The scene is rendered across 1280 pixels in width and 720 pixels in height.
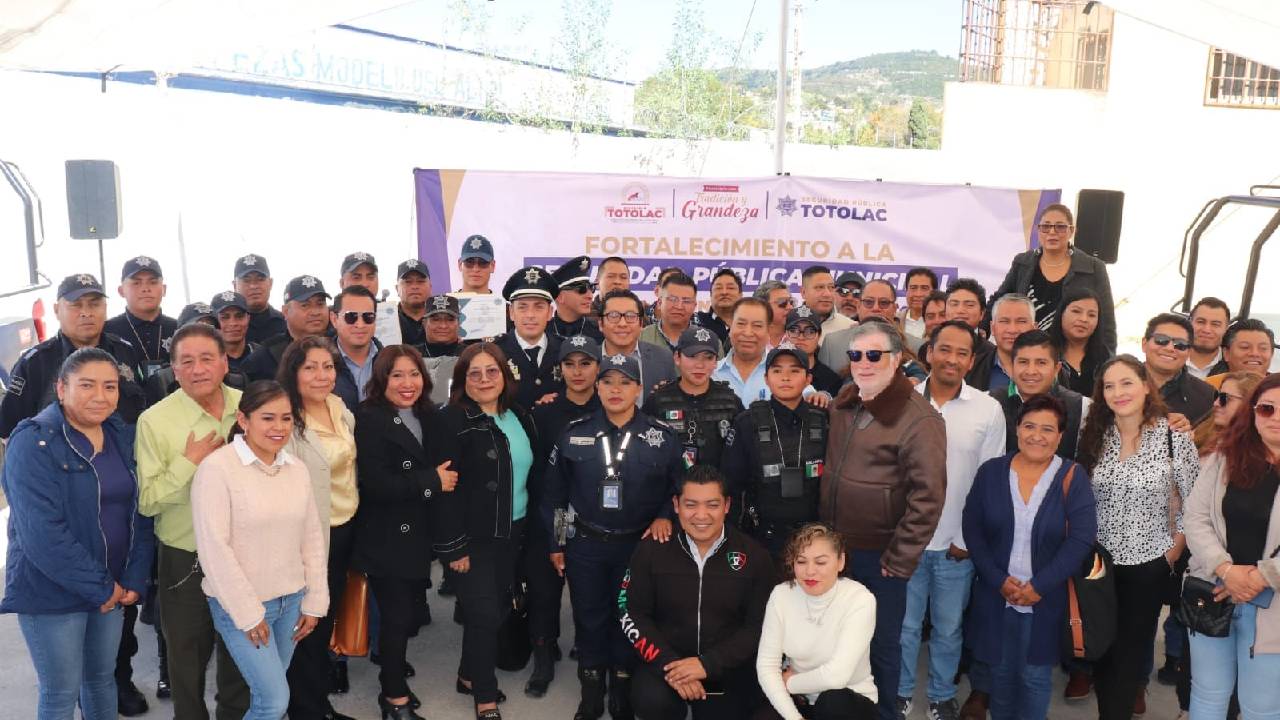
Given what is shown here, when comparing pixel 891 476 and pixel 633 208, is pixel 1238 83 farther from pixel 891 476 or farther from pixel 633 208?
pixel 891 476

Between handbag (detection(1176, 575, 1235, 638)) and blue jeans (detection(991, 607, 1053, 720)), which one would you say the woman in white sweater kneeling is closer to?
blue jeans (detection(991, 607, 1053, 720))

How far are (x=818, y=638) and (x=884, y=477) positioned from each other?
0.77 metres

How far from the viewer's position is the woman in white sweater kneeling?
4066 mm

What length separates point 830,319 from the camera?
6.63 metres

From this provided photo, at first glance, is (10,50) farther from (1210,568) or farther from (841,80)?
(841,80)

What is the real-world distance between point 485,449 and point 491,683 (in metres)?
1.15

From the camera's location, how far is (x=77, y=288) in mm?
5105

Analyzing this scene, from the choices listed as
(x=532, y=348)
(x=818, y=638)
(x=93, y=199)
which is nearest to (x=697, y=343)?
(x=532, y=348)

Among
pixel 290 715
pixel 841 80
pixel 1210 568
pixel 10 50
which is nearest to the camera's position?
pixel 1210 568

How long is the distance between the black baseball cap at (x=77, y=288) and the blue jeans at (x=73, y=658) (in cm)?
184

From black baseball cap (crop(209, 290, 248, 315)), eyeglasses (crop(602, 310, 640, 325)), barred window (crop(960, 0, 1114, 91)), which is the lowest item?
eyeglasses (crop(602, 310, 640, 325))

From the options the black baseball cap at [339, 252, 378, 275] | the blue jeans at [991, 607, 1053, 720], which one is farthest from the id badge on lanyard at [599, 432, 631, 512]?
the black baseball cap at [339, 252, 378, 275]

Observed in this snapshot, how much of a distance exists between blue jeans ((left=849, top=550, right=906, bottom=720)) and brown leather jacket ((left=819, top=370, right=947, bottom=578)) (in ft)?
0.24

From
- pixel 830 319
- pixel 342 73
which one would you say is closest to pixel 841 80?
pixel 342 73
